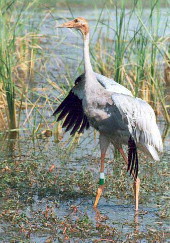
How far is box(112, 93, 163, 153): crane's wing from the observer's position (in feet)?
19.5

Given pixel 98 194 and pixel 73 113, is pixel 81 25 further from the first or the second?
pixel 98 194

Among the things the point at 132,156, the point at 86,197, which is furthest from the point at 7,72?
the point at 132,156

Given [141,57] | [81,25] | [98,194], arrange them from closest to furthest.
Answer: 1. [98,194]
2. [81,25]
3. [141,57]

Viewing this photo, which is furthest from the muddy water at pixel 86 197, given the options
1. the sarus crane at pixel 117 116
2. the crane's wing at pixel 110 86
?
the crane's wing at pixel 110 86

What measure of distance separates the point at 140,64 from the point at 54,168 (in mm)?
1738

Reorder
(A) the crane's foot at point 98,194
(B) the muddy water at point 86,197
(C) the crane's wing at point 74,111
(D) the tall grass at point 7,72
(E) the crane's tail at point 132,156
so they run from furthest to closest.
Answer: (D) the tall grass at point 7,72, (C) the crane's wing at point 74,111, (A) the crane's foot at point 98,194, (E) the crane's tail at point 132,156, (B) the muddy water at point 86,197

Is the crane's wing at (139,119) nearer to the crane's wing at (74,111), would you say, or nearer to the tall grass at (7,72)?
the crane's wing at (74,111)

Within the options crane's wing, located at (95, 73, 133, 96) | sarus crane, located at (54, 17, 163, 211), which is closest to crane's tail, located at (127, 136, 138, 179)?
sarus crane, located at (54, 17, 163, 211)

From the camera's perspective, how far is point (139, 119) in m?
6.04

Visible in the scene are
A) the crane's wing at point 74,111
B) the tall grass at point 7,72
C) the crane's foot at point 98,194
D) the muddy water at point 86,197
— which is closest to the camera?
the muddy water at point 86,197

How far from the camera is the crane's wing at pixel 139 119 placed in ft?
19.5

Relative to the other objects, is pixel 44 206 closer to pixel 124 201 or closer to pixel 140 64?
pixel 124 201

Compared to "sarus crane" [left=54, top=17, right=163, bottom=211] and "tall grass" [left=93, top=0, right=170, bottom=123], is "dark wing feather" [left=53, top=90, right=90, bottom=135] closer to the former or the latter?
"sarus crane" [left=54, top=17, right=163, bottom=211]

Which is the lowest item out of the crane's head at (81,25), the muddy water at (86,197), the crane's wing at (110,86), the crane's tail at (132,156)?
the muddy water at (86,197)
